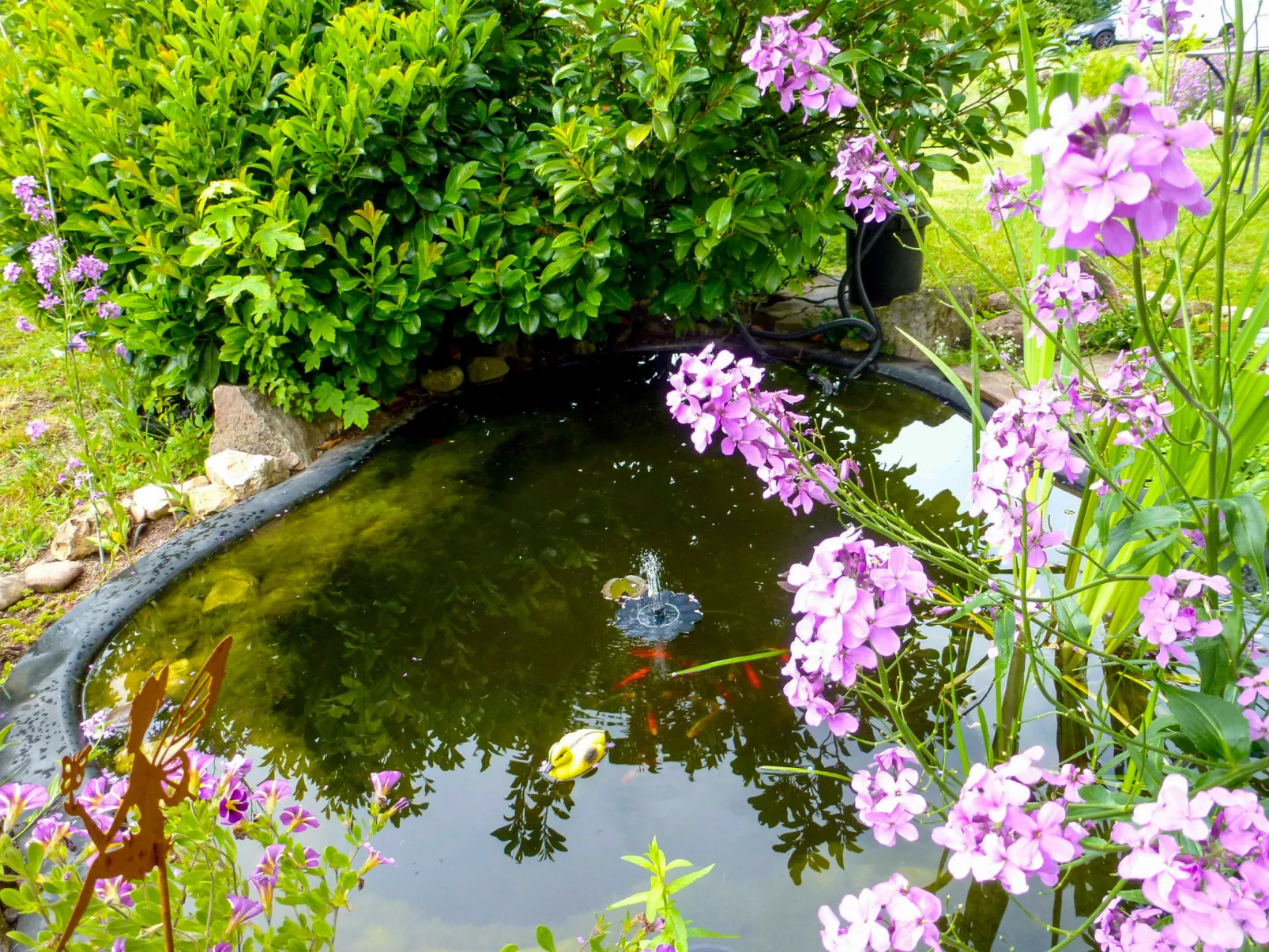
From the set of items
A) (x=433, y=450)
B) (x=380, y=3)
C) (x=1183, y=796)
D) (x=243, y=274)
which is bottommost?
(x=433, y=450)

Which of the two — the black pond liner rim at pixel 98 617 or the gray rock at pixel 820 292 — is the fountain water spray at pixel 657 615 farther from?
the gray rock at pixel 820 292

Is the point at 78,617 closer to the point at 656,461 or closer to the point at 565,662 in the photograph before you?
the point at 565,662

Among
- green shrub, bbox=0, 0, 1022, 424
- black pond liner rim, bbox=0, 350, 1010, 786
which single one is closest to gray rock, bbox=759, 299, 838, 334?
green shrub, bbox=0, 0, 1022, 424

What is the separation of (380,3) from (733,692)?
8.35 feet

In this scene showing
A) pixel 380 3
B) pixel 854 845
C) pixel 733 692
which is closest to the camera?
pixel 854 845

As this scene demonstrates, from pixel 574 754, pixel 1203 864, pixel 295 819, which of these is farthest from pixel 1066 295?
pixel 295 819

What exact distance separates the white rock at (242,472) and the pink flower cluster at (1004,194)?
230cm

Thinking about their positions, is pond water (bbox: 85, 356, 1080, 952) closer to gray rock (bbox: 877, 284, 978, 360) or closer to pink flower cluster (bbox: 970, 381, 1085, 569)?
gray rock (bbox: 877, 284, 978, 360)

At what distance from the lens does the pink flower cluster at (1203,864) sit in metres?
0.65

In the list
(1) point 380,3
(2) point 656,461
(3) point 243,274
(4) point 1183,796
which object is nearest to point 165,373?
(3) point 243,274

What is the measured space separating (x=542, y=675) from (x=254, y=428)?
5.11ft

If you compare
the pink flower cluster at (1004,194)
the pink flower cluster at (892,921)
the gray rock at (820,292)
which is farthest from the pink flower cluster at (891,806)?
the gray rock at (820,292)

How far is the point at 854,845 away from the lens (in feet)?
4.83

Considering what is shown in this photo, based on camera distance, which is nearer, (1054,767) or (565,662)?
(1054,767)
